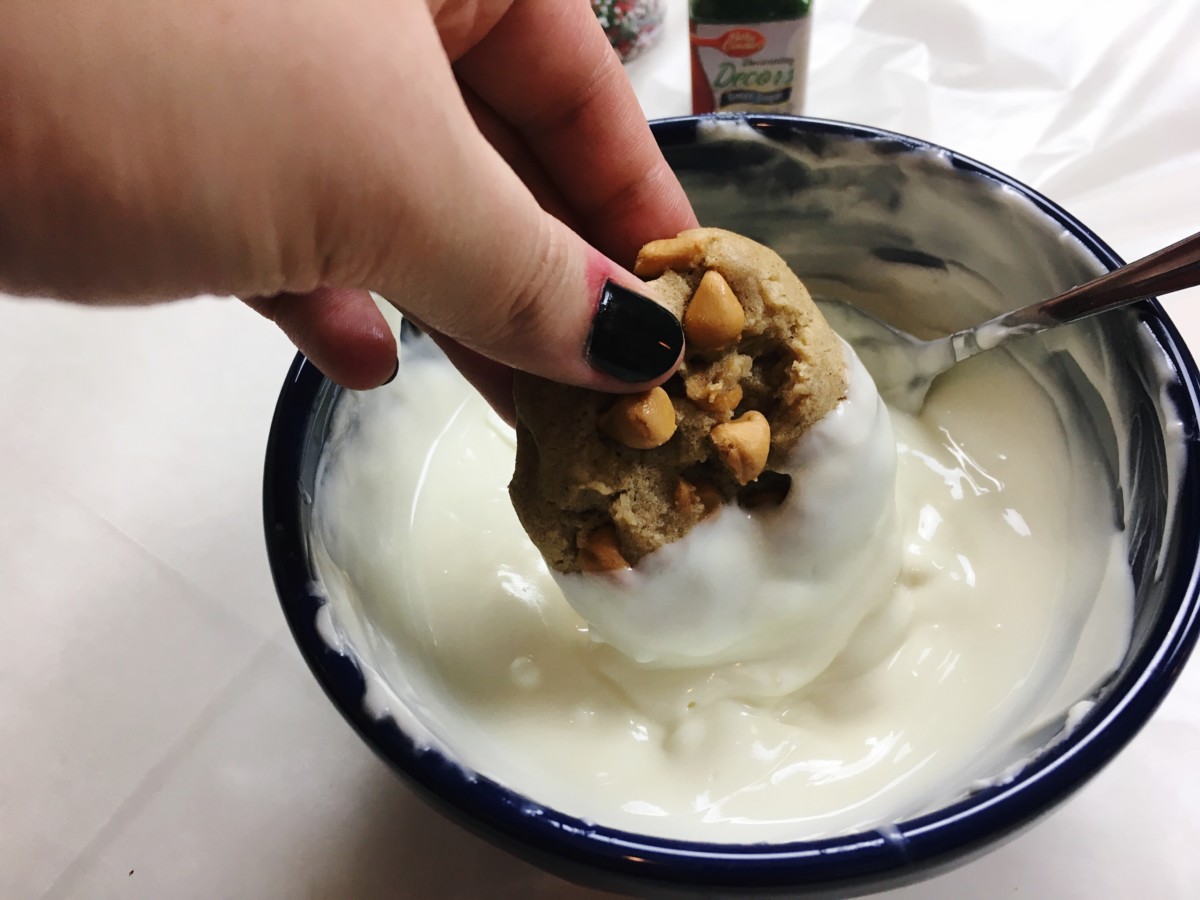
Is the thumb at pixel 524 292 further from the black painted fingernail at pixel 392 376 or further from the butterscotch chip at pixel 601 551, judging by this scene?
the black painted fingernail at pixel 392 376

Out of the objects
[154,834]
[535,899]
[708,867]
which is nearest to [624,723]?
[535,899]

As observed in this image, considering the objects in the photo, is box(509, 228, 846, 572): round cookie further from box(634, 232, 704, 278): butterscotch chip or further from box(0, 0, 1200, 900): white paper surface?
box(0, 0, 1200, 900): white paper surface

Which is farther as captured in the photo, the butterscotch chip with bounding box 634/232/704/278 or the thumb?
the butterscotch chip with bounding box 634/232/704/278

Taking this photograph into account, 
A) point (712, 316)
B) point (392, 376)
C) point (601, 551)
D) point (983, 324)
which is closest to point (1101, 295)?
point (983, 324)

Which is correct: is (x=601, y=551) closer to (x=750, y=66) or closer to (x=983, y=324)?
(x=983, y=324)

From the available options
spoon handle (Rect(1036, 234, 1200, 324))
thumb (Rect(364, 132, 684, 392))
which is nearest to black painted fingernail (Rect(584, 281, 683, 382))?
thumb (Rect(364, 132, 684, 392))
